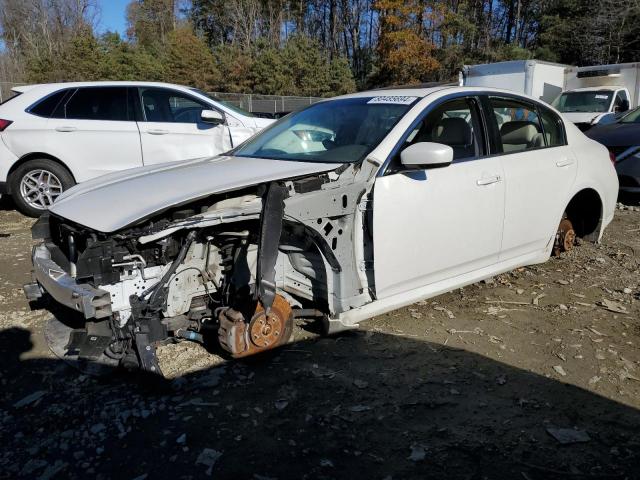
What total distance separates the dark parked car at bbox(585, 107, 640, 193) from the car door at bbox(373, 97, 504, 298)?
470 centimetres

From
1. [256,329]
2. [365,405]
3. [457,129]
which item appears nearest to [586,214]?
[457,129]

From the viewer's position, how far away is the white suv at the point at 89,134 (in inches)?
274

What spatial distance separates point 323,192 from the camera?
317cm

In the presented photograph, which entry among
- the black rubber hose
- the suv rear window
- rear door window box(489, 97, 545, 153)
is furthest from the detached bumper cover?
the suv rear window

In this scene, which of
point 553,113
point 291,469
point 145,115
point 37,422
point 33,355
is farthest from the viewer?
point 145,115

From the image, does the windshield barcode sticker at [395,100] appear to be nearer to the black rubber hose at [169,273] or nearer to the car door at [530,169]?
the car door at [530,169]

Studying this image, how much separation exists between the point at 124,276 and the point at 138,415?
29.0 inches

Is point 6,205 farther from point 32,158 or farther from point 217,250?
point 217,250

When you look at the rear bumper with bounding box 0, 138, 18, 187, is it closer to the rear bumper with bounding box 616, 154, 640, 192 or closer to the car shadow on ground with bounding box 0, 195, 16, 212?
the car shadow on ground with bounding box 0, 195, 16, 212

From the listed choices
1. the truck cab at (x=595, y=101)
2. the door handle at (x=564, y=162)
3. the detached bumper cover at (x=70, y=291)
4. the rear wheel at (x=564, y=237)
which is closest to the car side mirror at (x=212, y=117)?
the detached bumper cover at (x=70, y=291)

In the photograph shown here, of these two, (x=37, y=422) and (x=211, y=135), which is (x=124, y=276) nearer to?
(x=37, y=422)

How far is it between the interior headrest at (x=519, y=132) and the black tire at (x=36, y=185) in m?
5.42

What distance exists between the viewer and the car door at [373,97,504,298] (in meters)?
3.38

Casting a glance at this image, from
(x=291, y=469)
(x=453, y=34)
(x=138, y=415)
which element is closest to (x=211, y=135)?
(x=138, y=415)
